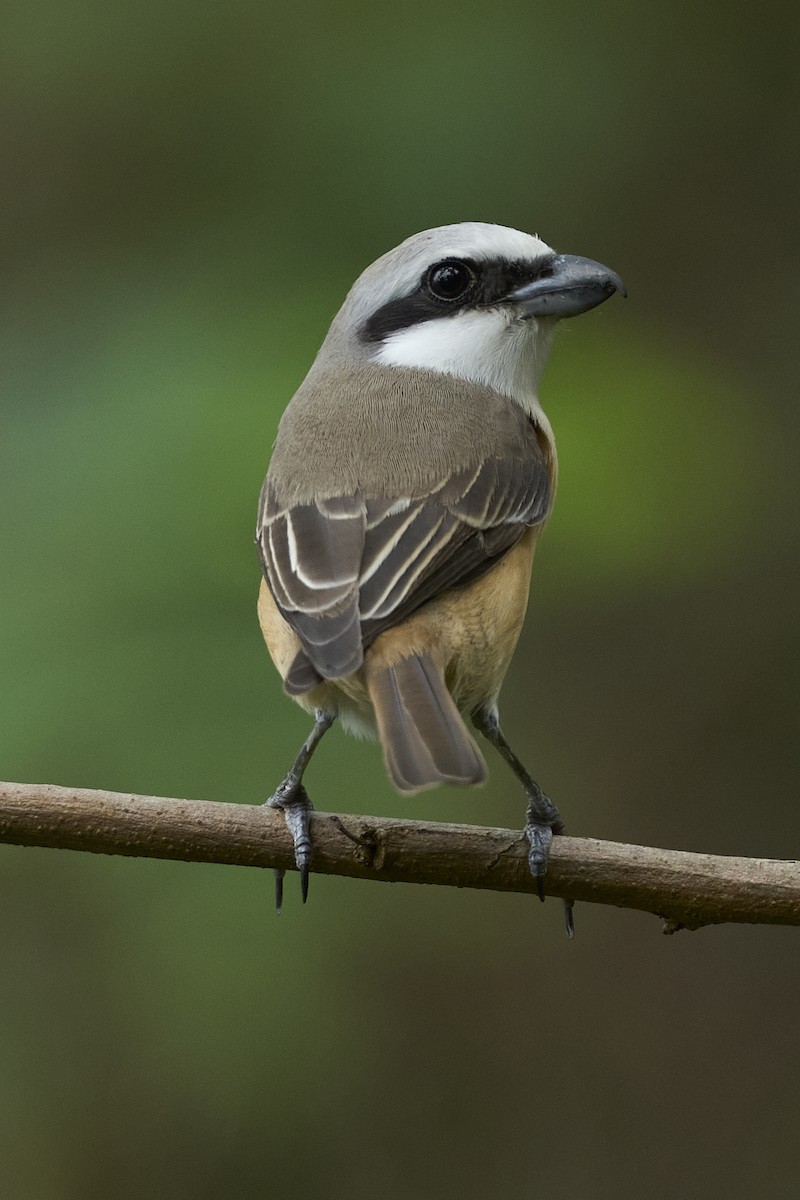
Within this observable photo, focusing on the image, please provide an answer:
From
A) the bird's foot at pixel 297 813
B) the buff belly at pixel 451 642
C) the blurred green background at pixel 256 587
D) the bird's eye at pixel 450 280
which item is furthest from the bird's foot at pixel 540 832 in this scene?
the bird's eye at pixel 450 280

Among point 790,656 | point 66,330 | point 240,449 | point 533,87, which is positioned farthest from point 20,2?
point 790,656

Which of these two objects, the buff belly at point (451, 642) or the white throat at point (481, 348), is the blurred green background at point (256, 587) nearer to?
the white throat at point (481, 348)

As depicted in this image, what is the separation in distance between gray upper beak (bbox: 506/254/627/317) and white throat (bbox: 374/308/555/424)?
6 centimetres

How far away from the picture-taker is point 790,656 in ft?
18.4

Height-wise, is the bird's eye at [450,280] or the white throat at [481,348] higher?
the bird's eye at [450,280]

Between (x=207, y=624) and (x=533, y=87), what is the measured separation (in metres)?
2.22

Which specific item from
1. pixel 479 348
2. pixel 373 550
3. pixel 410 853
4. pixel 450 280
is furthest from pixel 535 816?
pixel 450 280

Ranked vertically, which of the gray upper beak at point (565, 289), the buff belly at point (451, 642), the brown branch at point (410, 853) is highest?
the gray upper beak at point (565, 289)

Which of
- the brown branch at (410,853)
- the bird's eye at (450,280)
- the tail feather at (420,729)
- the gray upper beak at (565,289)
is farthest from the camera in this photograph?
the bird's eye at (450,280)

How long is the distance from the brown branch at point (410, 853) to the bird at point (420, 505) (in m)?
0.07

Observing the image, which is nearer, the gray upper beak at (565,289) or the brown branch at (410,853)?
the brown branch at (410,853)

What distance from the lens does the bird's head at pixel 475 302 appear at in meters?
3.85

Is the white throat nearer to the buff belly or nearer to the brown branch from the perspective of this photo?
the buff belly

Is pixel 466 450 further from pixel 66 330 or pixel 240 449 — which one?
pixel 66 330
